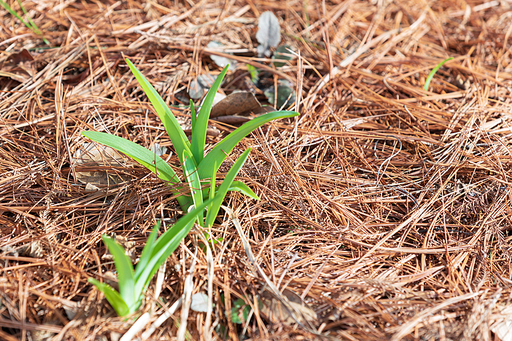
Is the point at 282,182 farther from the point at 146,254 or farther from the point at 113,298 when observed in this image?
the point at 113,298

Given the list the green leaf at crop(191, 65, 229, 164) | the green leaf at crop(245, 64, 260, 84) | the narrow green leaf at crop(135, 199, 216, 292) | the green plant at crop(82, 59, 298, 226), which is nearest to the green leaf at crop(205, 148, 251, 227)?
the green plant at crop(82, 59, 298, 226)

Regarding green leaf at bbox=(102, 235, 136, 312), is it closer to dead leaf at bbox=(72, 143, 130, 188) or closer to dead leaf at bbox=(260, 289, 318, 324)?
dead leaf at bbox=(260, 289, 318, 324)

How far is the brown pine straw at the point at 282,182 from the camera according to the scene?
1.06 m

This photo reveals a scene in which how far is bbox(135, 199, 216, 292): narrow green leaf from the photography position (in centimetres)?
99

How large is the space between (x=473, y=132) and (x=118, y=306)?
1709mm

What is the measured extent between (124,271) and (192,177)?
1.43ft

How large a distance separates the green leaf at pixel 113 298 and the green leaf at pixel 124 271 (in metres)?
0.01

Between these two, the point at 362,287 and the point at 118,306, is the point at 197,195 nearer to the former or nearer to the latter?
the point at 118,306

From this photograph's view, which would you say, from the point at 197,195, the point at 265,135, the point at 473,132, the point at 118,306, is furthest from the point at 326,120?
the point at 118,306

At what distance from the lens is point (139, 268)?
97cm

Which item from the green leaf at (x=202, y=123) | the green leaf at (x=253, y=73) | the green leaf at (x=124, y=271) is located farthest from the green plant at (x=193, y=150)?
the green leaf at (x=253, y=73)

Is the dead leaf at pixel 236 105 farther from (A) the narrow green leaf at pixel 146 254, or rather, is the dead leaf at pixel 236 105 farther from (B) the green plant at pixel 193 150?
(A) the narrow green leaf at pixel 146 254

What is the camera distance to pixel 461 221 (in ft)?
4.79

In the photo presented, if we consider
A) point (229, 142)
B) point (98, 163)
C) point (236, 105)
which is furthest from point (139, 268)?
point (236, 105)
